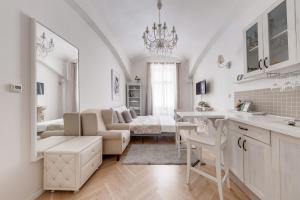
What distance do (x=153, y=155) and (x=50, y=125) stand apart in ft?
6.47

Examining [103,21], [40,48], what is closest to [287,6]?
[40,48]

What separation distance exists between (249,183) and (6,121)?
260cm

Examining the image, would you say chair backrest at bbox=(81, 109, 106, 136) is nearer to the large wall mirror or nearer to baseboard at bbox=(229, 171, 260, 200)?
the large wall mirror

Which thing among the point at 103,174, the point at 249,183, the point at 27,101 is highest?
the point at 27,101

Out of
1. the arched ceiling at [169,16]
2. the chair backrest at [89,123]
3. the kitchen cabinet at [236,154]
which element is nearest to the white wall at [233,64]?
the arched ceiling at [169,16]

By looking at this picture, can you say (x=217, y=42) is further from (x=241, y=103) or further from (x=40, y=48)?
(x=40, y=48)

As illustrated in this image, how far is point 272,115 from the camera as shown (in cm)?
231

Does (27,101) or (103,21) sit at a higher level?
(103,21)

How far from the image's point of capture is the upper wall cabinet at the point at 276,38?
5.27ft

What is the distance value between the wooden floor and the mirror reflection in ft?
2.54

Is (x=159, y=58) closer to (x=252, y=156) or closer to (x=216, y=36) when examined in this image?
(x=216, y=36)

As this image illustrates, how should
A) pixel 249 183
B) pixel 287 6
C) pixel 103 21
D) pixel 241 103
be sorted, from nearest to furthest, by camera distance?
pixel 287 6
pixel 249 183
pixel 241 103
pixel 103 21

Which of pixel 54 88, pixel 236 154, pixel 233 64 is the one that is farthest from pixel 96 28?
pixel 236 154

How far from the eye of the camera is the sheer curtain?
7.83 meters
